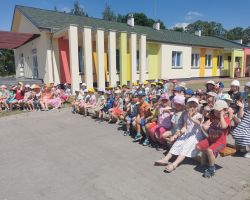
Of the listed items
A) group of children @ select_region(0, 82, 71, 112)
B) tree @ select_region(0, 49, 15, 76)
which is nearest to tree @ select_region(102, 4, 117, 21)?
tree @ select_region(0, 49, 15, 76)

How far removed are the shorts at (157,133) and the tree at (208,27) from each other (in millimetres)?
87291

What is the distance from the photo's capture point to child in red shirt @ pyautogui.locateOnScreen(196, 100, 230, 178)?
3938mm

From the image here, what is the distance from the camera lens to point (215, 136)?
4.11 metres

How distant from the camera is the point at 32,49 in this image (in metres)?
17.9

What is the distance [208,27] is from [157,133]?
303 feet

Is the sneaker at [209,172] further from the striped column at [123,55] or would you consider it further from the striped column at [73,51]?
the striped column at [123,55]

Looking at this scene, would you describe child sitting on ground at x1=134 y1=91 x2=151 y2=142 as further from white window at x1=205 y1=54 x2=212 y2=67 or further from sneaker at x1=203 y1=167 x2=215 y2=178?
white window at x1=205 y1=54 x2=212 y2=67

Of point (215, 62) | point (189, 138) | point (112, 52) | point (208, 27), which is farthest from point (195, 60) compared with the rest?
point (208, 27)

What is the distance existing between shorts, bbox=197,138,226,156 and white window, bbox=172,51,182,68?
19377mm

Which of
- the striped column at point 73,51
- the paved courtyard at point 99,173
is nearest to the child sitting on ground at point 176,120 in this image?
the paved courtyard at point 99,173

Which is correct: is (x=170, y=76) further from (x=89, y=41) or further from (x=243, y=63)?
(x=243, y=63)

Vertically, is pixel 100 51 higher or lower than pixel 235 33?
lower

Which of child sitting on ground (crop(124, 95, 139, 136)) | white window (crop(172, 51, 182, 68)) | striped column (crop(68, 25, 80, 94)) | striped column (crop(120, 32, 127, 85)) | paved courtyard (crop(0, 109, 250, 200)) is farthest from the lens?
white window (crop(172, 51, 182, 68))

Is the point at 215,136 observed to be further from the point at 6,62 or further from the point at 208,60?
the point at 6,62
